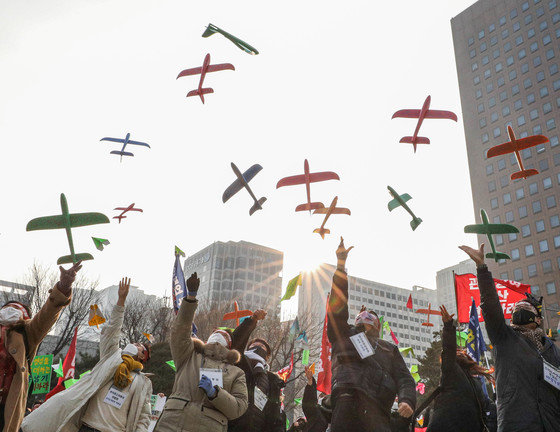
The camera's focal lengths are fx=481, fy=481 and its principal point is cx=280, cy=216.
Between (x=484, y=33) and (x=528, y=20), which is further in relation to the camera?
(x=484, y=33)

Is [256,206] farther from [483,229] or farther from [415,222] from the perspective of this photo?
[483,229]

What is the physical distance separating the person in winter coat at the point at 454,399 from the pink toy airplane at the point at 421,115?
23.7 ft

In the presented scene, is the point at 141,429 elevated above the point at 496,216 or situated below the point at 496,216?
below

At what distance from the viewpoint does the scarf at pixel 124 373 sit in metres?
4.76

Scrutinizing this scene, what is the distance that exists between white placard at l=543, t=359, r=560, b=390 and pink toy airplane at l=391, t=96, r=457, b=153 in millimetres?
8240

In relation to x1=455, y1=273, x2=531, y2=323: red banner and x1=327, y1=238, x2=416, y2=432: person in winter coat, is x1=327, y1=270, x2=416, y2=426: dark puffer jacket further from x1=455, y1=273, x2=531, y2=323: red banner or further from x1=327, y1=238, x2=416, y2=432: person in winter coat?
x1=455, y1=273, x2=531, y2=323: red banner

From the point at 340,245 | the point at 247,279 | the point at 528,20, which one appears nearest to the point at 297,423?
the point at 340,245

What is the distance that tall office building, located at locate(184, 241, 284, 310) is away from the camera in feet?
340

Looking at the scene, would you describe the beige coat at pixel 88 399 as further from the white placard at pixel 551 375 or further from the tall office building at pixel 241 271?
the tall office building at pixel 241 271

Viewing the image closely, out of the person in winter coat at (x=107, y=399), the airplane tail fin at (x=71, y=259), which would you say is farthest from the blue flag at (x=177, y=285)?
the person in winter coat at (x=107, y=399)

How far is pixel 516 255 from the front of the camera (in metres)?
64.0

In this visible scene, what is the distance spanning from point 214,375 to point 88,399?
54.8 inches

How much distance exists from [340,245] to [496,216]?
228ft

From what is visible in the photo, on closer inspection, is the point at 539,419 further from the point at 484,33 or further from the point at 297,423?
the point at 484,33
